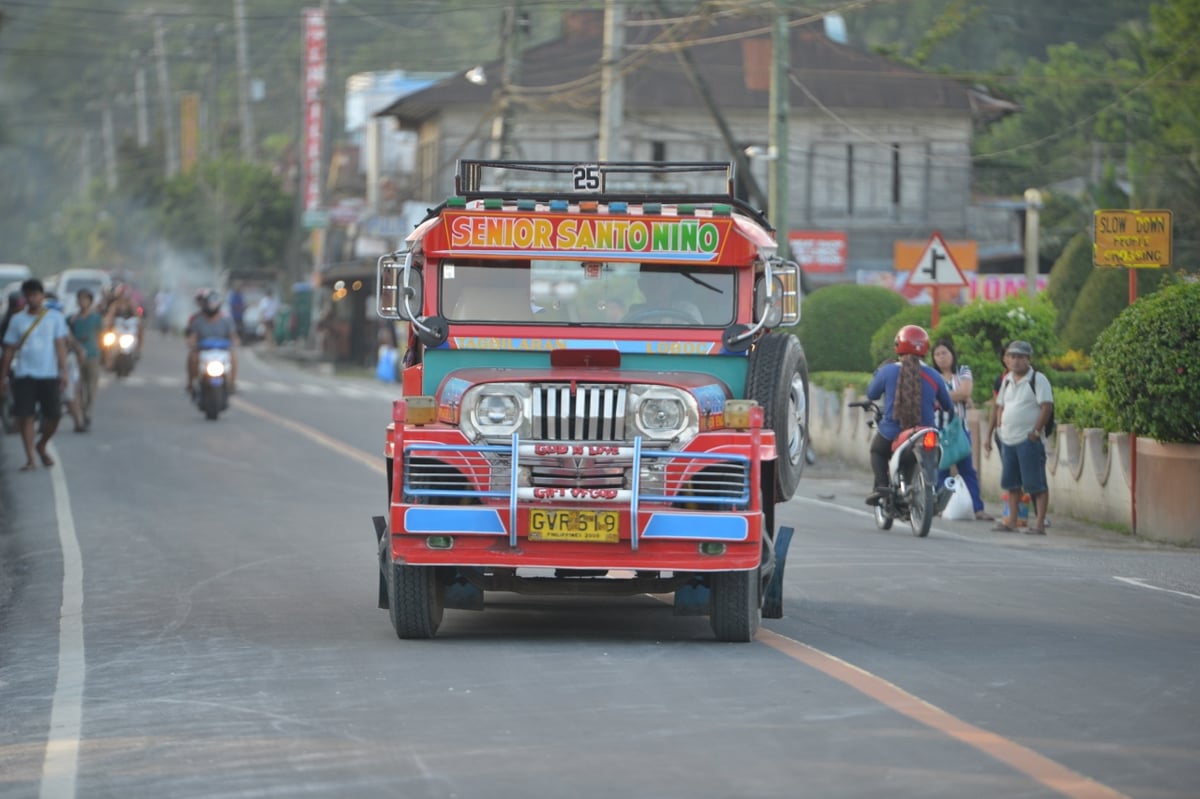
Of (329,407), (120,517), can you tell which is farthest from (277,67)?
(120,517)

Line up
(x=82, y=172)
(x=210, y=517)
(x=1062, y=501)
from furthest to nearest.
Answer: (x=82, y=172), (x=1062, y=501), (x=210, y=517)

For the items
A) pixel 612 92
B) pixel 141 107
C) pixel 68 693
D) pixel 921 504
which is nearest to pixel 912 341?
pixel 921 504

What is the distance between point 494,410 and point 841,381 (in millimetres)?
17386

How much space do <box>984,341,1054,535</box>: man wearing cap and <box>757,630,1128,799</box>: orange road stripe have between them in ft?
24.2

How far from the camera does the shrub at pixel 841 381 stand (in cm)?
2664

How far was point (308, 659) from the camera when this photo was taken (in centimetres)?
1040

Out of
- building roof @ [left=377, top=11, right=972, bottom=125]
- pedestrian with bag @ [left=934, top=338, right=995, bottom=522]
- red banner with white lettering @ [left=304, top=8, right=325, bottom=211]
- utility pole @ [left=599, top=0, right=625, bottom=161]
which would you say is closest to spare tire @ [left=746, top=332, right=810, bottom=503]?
pedestrian with bag @ [left=934, top=338, right=995, bottom=522]

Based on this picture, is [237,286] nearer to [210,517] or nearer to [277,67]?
[277,67]

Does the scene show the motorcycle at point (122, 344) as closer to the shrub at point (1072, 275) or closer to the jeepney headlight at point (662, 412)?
the shrub at point (1072, 275)

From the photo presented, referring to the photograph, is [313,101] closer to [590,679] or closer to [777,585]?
[777,585]

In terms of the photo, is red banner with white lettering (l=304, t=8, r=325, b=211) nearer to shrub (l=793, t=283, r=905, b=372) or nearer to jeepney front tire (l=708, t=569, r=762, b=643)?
shrub (l=793, t=283, r=905, b=372)

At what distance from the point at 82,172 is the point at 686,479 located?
129553mm

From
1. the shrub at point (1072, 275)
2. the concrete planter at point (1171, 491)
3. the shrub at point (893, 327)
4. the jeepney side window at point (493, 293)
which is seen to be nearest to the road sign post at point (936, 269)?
the shrub at point (893, 327)

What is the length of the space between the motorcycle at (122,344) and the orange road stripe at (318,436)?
474 centimetres
